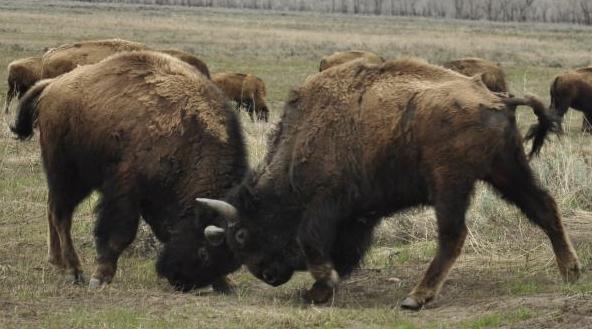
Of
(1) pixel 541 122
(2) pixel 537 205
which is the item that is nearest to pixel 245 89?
(1) pixel 541 122

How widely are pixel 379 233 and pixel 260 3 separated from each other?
10644 centimetres

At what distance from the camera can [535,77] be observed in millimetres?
37750

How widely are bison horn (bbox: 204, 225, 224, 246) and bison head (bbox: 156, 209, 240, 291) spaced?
0.11 m

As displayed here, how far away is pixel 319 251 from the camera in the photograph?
341 inches

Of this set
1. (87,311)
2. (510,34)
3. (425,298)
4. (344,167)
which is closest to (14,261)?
(87,311)

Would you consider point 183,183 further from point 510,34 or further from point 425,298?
point 510,34

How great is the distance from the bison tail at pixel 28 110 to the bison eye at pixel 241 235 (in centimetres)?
261

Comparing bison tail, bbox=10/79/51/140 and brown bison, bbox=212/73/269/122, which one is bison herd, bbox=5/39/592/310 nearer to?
bison tail, bbox=10/79/51/140

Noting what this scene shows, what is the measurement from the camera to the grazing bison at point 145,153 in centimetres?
902

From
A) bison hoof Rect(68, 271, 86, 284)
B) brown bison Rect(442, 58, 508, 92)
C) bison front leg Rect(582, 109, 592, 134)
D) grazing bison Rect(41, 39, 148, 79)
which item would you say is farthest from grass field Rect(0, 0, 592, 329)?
brown bison Rect(442, 58, 508, 92)

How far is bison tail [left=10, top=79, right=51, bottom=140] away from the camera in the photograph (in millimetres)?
10234

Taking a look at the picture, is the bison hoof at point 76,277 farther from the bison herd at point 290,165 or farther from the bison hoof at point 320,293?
the bison hoof at point 320,293

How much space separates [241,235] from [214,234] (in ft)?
0.83

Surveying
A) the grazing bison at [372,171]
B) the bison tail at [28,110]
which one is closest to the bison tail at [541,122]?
the grazing bison at [372,171]
